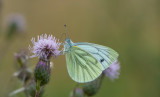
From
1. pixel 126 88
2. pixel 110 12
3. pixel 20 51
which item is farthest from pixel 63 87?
pixel 20 51

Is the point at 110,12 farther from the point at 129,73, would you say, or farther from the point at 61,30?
the point at 61,30

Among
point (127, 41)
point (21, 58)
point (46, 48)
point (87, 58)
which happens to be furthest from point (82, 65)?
point (127, 41)

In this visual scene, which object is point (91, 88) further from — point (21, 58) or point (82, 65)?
point (21, 58)

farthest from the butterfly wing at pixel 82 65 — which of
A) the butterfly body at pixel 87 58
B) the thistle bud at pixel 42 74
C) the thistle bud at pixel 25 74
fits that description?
the thistle bud at pixel 25 74

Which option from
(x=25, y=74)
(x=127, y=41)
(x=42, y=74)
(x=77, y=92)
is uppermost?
(x=127, y=41)

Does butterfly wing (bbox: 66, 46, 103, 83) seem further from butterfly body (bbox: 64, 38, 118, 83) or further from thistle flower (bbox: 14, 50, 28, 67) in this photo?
thistle flower (bbox: 14, 50, 28, 67)

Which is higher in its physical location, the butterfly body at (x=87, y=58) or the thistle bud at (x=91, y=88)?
the butterfly body at (x=87, y=58)

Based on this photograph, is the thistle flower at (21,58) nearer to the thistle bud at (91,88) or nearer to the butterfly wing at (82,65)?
the butterfly wing at (82,65)
